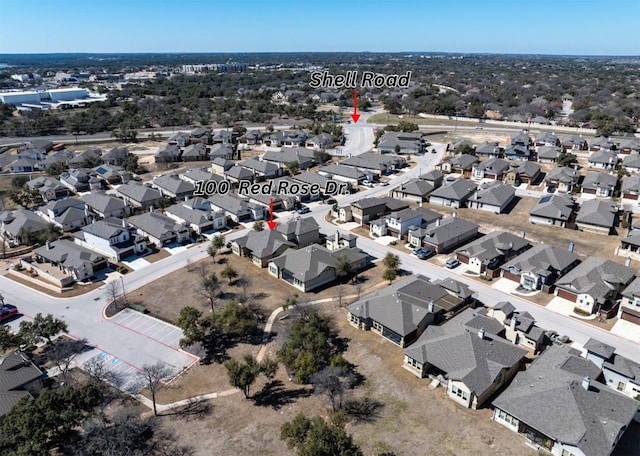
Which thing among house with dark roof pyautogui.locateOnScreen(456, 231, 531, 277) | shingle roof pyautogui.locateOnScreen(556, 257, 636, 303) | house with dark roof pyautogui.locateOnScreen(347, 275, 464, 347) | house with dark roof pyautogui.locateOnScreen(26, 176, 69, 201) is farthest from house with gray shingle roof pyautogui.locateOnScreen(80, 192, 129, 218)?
shingle roof pyautogui.locateOnScreen(556, 257, 636, 303)

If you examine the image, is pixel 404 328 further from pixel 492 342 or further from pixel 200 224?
pixel 200 224

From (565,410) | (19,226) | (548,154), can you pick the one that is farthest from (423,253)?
(19,226)

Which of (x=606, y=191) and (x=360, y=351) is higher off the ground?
(x=606, y=191)

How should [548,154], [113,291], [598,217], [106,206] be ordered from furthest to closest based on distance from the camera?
[548,154] < [106,206] < [598,217] < [113,291]

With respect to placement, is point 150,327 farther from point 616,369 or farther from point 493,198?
point 493,198

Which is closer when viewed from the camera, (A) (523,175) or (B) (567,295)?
(B) (567,295)

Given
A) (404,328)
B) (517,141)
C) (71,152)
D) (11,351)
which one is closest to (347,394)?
(404,328)

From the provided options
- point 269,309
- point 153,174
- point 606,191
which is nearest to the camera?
point 269,309
